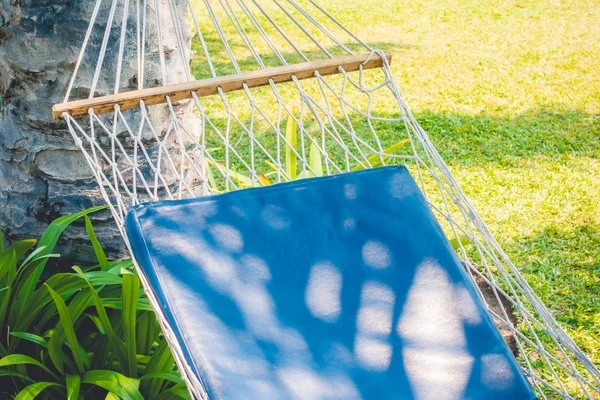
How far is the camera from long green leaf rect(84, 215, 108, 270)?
6.09ft

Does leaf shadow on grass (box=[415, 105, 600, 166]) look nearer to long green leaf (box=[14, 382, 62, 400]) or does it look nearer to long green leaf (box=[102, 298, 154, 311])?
long green leaf (box=[102, 298, 154, 311])

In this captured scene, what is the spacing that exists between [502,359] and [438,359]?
0.45 ft

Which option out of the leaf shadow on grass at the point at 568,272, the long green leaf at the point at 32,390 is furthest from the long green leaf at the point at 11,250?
the leaf shadow on grass at the point at 568,272

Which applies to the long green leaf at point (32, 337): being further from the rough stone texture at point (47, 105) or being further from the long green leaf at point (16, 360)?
the rough stone texture at point (47, 105)

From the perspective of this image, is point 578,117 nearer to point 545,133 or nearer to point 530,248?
point 545,133

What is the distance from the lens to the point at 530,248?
277cm

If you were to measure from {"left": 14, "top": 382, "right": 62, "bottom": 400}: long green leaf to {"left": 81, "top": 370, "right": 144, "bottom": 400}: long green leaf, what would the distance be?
9cm

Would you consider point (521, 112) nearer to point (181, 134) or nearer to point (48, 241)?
point (181, 134)

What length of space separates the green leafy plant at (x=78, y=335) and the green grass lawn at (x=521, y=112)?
142cm

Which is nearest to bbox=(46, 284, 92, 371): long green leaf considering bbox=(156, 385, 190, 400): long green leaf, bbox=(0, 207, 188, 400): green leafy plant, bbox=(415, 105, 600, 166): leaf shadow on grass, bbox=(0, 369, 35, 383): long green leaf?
bbox=(0, 207, 188, 400): green leafy plant

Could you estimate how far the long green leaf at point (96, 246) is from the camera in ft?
6.09

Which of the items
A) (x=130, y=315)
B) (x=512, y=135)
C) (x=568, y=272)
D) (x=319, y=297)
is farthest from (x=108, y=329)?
(x=512, y=135)

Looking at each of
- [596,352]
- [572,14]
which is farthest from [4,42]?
[572,14]

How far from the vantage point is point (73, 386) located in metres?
1.61
